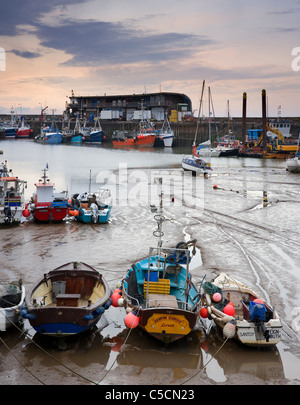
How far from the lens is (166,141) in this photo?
3701 inches

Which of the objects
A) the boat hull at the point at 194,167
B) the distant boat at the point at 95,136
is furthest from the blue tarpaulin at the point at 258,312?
the distant boat at the point at 95,136

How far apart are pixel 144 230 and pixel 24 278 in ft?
27.6

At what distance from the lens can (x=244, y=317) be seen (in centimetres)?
1124

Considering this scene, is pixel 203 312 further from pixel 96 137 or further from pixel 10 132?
pixel 10 132

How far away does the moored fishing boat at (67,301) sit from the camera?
33.5 feet

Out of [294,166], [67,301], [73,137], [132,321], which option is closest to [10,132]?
[73,137]

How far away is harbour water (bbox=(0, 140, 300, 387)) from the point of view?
9.52 m

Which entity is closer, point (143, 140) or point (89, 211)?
point (89, 211)

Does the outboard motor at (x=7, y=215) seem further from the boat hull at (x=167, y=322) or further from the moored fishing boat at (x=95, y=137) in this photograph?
→ the moored fishing boat at (x=95, y=137)

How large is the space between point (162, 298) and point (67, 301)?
2.55 metres

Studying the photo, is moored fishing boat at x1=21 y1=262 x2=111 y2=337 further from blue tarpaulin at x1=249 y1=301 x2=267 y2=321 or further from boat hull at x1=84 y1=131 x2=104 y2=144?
boat hull at x1=84 y1=131 x2=104 y2=144

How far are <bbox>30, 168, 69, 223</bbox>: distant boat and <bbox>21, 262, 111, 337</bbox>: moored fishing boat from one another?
1049 cm
